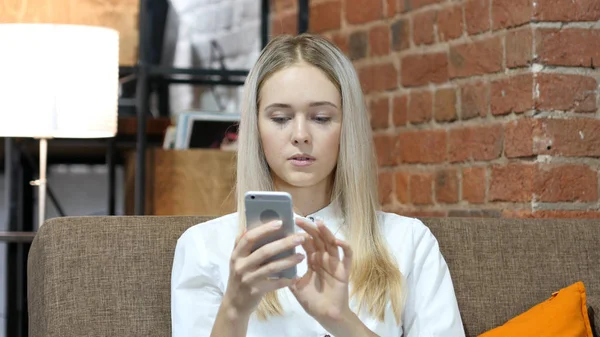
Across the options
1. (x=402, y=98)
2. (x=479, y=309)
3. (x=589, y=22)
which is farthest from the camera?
(x=402, y=98)

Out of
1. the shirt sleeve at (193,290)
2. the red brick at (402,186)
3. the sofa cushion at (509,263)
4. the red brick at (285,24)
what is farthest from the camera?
the red brick at (285,24)

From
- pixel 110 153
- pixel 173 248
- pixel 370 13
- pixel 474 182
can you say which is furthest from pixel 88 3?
pixel 173 248

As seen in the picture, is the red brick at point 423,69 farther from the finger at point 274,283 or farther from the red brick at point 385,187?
the finger at point 274,283

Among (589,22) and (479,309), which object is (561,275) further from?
(589,22)

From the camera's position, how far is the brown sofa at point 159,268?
1.79 meters

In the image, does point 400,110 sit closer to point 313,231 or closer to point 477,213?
point 477,213

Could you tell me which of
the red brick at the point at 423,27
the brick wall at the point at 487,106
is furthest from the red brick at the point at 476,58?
the red brick at the point at 423,27

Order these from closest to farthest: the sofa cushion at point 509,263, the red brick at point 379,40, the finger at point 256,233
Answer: the finger at point 256,233 → the sofa cushion at point 509,263 → the red brick at point 379,40

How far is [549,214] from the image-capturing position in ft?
8.04

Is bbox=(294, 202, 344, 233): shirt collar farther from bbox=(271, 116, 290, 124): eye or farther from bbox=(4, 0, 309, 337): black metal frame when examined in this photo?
bbox=(4, 0, 309, 337): black metal frame

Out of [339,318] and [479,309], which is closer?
[339,318]

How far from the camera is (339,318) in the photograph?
1559 mm

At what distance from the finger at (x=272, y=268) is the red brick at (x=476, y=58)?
49.3 inches

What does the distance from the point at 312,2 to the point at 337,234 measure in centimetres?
171
